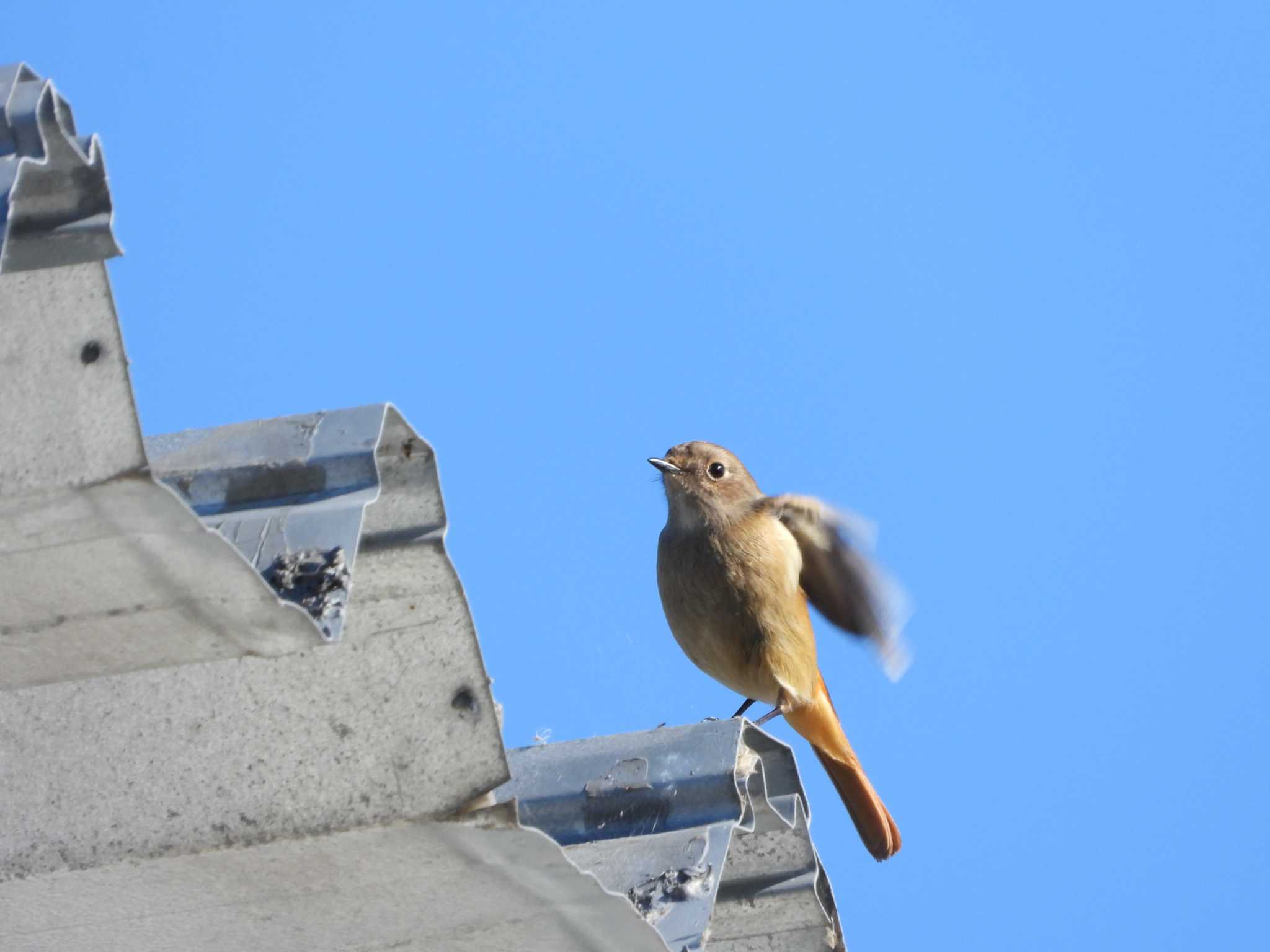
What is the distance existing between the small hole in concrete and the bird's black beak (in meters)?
4.90

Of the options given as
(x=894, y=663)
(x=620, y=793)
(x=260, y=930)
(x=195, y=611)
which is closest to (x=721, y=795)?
(x=620, y=793)

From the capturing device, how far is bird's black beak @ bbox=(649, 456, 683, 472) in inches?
289

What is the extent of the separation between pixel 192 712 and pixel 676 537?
15.7ft

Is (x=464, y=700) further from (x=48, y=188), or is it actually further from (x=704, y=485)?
(x=704, y=485)

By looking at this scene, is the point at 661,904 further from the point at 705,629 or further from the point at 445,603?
the point at 705,629

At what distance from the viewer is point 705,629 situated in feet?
23.1

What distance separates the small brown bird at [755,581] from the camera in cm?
696

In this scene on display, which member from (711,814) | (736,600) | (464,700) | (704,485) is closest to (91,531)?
(464,700)

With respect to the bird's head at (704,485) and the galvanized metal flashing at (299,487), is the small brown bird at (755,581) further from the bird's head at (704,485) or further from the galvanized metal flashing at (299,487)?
the galvanized metal flashing at (299,487)

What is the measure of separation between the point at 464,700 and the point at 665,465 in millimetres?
4958

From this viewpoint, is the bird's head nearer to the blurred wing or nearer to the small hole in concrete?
the blurred wing

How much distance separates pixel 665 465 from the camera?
7387 mm

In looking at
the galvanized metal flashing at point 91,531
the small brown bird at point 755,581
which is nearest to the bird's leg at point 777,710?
the small brown bird at point 755,581

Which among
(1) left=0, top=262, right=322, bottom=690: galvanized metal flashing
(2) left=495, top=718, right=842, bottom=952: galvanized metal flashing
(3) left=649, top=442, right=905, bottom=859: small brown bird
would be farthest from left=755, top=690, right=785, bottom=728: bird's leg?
(1) left=0, top=262, right=322, bottom=690: galvanized metal flashing
